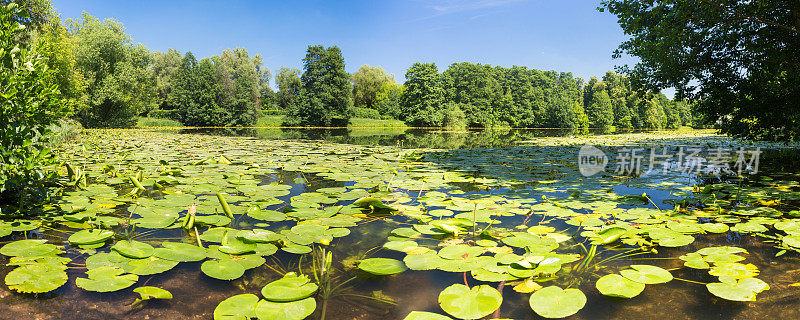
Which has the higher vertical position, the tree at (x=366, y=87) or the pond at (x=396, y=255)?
the tree at (x=366, y=87)

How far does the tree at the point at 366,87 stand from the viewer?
180 ft

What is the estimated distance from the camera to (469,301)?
5.18 feet

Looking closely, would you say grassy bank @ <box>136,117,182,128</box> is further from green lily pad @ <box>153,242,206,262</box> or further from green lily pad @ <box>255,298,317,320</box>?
Result: green lily pad @ <box>255,298,317,320</box>

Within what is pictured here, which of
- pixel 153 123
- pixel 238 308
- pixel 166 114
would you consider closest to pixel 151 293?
pixel 238 308

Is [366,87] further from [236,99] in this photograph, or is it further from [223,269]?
[223,269]

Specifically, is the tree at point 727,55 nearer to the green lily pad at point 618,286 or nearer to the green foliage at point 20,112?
the green lily pad at point 618,286

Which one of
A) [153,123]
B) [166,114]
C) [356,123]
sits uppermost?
[166,114]

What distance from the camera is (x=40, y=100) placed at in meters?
3.05

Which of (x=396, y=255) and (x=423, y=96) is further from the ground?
(x=423, y=96)

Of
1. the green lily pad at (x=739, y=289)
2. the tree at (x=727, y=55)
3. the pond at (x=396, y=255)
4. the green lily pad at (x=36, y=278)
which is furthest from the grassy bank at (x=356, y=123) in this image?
the green lily pad at (x=739, y=289)

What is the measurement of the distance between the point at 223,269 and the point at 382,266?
88 centimetres

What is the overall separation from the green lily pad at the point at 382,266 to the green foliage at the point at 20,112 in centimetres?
260

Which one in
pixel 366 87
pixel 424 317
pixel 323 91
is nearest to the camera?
pixel 424 317

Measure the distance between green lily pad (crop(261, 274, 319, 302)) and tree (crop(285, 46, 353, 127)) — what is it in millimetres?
36202
